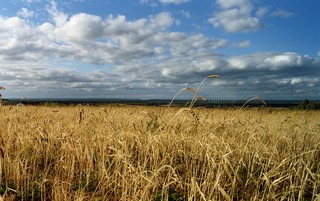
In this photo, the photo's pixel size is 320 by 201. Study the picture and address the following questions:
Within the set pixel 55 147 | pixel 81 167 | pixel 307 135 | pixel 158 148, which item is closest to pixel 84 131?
pixel 55 147

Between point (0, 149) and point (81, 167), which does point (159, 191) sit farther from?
point (0, 149)

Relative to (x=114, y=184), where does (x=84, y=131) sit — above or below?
above

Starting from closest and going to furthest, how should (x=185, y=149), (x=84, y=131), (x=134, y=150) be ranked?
(x=185, y=149), (x=134, y=150), (x=84, y=131)

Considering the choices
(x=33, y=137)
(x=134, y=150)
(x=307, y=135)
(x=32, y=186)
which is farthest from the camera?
(x=307, y=135)

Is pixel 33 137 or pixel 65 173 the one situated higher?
pixel 33 137

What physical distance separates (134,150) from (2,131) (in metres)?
2.67

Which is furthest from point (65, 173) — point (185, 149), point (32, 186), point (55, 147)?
point (185, 149)

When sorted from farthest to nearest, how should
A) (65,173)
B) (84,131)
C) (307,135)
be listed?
(307,135)
(84,131)
(65,173)

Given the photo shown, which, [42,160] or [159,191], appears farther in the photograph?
[42,160]

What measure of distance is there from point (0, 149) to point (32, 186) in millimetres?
1660

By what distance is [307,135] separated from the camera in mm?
7793

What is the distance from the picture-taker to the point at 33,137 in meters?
6.07

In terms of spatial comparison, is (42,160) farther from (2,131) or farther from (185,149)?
(185,149)

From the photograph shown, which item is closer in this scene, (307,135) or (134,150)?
(134,150)
